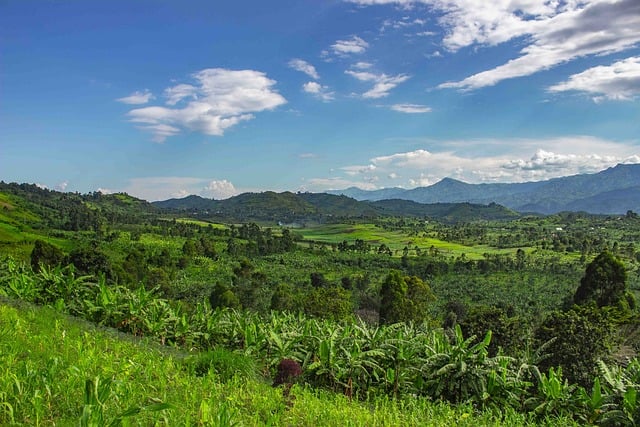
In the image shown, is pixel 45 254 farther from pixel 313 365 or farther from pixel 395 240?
pixel 395 240

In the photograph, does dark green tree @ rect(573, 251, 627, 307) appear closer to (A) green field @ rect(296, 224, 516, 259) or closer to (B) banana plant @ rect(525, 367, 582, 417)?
(B) banana plant @ rect(525, 367, 582, 417)

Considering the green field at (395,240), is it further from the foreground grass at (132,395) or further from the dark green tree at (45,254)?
the foreground grass at (132,395)

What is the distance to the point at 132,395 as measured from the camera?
4238mm

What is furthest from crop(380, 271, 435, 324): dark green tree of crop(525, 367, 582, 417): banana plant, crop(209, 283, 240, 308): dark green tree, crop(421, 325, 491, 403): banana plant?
crop(525, 367, 582, 417): banana plant

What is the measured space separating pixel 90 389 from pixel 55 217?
4754 inches

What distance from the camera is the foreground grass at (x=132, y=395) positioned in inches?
141

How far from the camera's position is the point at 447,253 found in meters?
110

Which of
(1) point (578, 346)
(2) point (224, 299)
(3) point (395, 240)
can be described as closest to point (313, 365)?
(1) point (578, 346)

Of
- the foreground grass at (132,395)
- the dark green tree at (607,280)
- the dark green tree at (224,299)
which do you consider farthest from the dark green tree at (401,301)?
the foreground grass at (132,395)

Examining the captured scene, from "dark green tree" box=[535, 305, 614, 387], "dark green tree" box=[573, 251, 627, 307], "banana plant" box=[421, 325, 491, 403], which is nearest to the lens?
"banana plant" box=[421, 325, 491, 403]

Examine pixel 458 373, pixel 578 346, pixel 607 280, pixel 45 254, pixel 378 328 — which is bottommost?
pixel 578 346

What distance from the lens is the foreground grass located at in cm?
357

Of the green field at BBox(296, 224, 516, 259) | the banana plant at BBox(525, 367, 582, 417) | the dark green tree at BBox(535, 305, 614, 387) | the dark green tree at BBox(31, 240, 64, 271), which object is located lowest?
the green field at BBox(296, 224, 516, 259)

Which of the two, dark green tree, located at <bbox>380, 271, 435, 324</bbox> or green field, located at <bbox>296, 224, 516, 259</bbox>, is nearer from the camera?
dark green tree, located at <bbox>380, 271, 435, 324</bbox>
